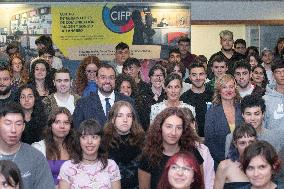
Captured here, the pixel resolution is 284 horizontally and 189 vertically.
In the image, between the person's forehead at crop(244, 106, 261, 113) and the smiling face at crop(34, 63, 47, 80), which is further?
the smiling face at crop(34, 63, 47, 80)

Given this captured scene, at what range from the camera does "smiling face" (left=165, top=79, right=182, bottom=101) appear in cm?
680

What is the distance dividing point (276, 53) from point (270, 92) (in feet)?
10.8

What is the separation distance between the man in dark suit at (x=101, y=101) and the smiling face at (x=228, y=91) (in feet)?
3.08

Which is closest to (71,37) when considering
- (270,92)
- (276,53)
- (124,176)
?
(276,53)

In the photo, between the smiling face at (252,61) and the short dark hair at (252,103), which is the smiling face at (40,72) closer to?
the short dark hair at (252,103)

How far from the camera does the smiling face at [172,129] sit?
203 inches

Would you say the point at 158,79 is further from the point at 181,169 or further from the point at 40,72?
the point at 181,169

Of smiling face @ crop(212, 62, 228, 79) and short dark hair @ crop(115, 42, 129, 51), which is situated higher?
short dark hair @ crop(115, 42, 129, 51)

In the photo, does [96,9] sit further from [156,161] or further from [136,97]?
[156,161]

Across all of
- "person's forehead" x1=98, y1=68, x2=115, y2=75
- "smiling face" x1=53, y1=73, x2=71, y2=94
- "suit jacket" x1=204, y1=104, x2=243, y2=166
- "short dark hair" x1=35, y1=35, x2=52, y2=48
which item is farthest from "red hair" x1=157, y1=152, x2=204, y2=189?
"short dark hair" x1=35, y1=35, x2=52, y2=48

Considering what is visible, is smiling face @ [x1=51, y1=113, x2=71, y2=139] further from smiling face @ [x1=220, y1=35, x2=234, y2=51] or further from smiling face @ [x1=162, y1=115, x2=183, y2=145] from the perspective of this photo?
smiling face @ [x1=220, y1=35, x2=234, y2=51]

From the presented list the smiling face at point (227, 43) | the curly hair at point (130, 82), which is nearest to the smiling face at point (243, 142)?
the curly hair at point (130, 82)

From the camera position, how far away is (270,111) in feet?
21.3

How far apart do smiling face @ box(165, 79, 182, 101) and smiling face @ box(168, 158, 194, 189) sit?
8.01 ft
